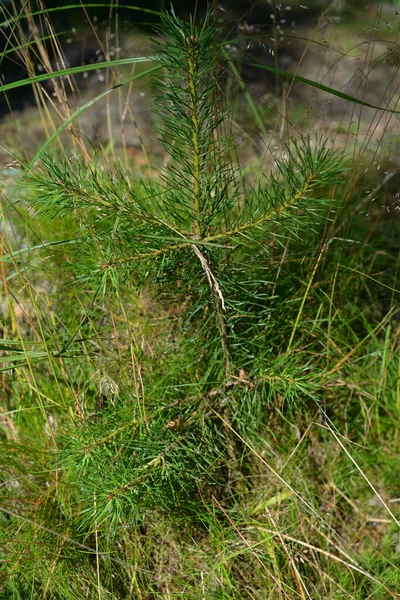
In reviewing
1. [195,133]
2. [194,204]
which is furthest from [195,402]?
[195,133]

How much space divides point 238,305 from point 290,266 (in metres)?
0.49

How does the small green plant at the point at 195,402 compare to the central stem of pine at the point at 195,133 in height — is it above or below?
below

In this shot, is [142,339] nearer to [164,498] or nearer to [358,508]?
[164,498]

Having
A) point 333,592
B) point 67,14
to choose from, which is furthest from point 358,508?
point 67,14

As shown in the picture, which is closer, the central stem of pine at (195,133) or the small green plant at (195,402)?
the central stem of pine at (195,133)

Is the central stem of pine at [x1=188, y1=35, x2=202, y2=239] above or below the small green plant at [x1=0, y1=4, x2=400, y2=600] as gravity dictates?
above

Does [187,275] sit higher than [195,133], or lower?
lower

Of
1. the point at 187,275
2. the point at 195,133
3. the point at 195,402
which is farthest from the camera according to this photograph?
the point at 195,402

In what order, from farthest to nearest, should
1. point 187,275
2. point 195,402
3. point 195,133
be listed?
Answer: point 195,402
point 187,275
point 195,133

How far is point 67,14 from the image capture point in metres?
4.04

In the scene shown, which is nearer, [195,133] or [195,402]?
[195,133]

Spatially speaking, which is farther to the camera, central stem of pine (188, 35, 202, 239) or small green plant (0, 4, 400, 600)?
small green plant (0, 4, 400, 600)

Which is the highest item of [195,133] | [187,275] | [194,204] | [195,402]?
[195,133]

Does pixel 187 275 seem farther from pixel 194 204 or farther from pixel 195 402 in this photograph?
pixel 195 402
